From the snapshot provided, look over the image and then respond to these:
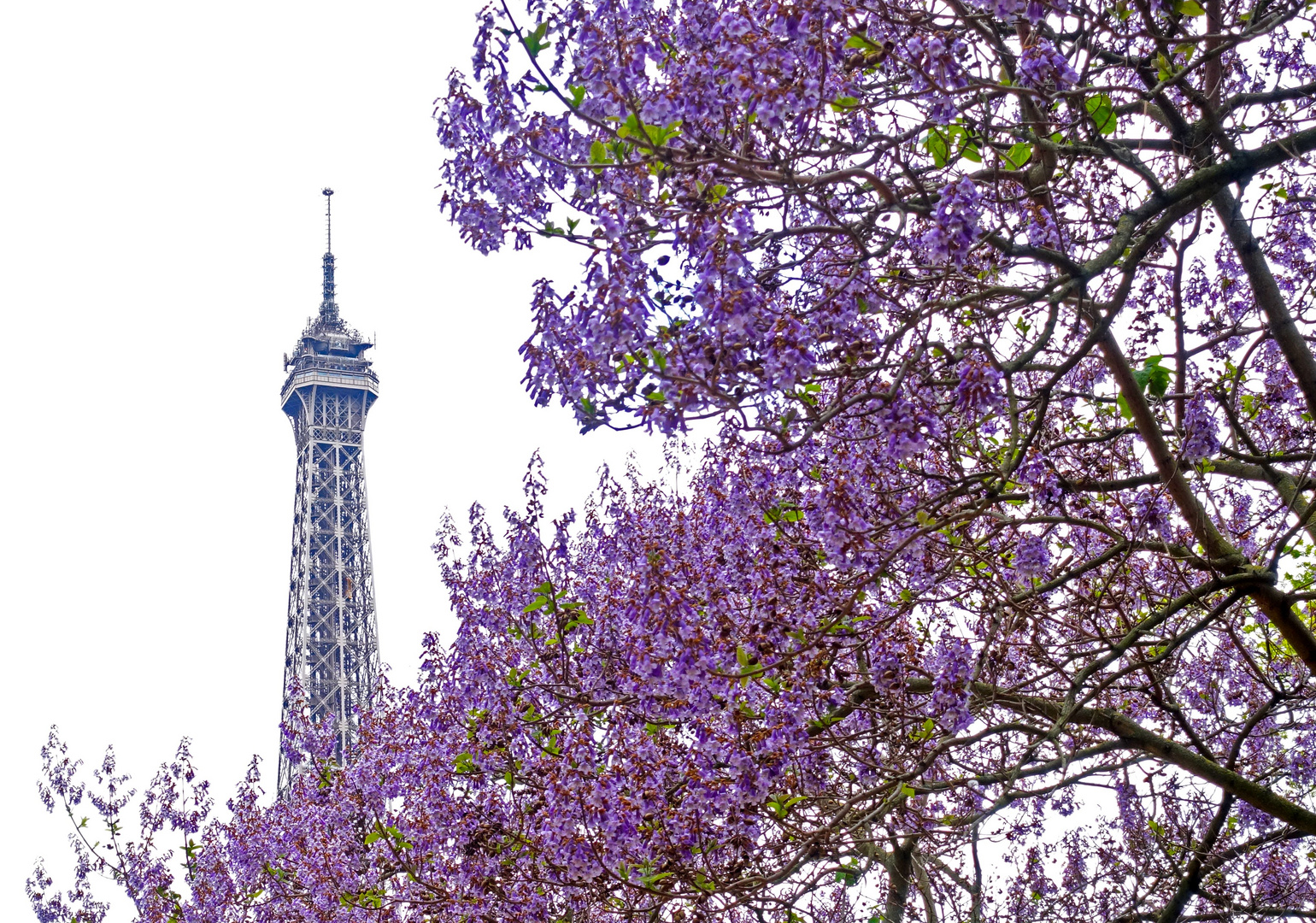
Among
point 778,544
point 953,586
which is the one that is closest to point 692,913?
point 778,544

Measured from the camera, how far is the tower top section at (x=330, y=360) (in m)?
50.9

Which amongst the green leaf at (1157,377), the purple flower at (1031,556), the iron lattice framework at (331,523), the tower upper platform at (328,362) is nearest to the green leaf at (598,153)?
the purple flower at (1031,556)

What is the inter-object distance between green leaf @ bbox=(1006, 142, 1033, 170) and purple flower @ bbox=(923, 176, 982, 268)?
3.62 feet

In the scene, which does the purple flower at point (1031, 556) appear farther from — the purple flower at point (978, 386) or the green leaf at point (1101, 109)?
the green leaf at point (1101, 109)

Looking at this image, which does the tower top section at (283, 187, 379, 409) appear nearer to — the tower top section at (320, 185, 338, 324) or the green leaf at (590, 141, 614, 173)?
the tower top section at (320, 185, 338, 324)

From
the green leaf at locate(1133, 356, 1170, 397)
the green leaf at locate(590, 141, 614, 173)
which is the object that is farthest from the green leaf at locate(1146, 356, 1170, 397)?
the green leaf at locate(590, 141, 614, 173)

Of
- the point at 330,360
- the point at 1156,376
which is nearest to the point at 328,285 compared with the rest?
the point at 330,360

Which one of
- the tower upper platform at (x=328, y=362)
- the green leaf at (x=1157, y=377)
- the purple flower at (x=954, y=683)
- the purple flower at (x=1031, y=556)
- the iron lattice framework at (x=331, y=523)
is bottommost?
the purple flower at (x=954, y=683)

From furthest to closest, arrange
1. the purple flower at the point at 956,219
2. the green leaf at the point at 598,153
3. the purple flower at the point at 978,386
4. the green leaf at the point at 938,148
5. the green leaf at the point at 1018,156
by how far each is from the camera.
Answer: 1. the green leaf at the point at 1018,156
2. the green leaf at the point at 938,148
3. the green leaf at the point at 598,153
4. the purple flower at the point at 978,386
5. the purple flower at the point at 956,219

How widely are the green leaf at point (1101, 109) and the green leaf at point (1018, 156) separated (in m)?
0.33

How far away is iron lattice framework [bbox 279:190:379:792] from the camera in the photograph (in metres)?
46.5

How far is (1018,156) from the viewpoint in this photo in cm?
525

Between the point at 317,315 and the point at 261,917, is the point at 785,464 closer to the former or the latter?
the point at 261,917

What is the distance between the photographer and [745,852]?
541 centimetres
